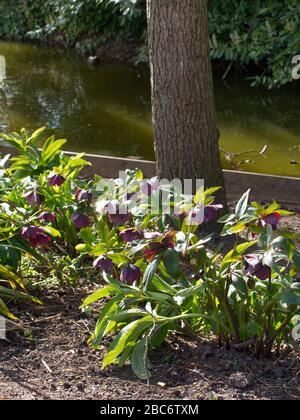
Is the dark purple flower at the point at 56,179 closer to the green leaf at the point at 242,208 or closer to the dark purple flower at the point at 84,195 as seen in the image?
the dark purple flower at the point at 84,195

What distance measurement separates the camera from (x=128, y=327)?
3229 mm

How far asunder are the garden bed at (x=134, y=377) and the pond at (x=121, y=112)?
4.27 m

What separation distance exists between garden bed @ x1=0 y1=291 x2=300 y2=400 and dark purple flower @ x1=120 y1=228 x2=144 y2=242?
1.68 feet

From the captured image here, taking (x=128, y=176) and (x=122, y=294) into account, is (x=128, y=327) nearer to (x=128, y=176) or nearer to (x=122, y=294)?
(x=122, y=294)

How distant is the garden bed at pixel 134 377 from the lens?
3.13 metres

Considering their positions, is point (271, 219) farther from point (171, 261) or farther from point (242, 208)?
point (171, 261)

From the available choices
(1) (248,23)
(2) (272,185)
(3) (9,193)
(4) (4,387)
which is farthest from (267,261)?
(1) (248,23)

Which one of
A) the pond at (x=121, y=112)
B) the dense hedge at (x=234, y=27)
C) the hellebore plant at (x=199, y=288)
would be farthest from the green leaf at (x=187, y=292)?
the dense hedge at (x=234, y=27)

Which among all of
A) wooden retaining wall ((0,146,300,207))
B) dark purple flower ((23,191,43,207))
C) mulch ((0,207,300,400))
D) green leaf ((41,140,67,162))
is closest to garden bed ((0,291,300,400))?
mulch ((0,207,300,400))

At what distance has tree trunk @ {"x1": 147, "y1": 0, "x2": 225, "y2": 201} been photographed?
4.80 m

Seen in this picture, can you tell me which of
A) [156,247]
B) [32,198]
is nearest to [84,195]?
[32,198]

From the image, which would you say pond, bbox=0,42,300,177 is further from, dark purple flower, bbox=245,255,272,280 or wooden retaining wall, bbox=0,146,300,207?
dark purple flower, bbox=245,255,272,280

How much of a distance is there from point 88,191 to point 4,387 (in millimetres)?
1332

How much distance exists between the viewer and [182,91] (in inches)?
192
